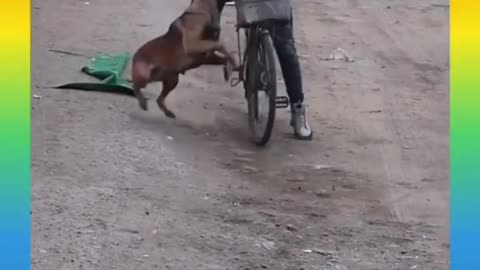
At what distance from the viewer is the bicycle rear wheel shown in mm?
6148

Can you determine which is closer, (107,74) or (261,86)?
(261,86)

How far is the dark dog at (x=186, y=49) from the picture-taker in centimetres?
630

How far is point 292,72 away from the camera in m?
6.48

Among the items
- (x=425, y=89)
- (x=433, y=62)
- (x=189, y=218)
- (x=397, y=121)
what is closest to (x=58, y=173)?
(x=189, y=218)

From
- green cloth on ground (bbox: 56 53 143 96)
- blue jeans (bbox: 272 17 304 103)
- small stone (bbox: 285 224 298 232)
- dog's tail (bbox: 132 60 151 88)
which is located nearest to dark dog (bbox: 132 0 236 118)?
dog's tail (bbox: 132 60 151 88)

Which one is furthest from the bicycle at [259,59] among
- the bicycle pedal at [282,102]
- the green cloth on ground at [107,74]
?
the green cloth on ground at [107,74]

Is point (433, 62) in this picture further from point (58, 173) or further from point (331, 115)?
point (58, 173)

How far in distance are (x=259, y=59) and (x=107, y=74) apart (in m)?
1.57

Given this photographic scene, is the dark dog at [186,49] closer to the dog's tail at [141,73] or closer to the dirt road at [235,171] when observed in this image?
the dog's tail at [141,73]

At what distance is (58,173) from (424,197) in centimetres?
206

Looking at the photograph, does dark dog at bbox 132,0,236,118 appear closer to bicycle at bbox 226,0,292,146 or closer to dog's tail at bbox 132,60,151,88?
dog's tail at bbox 132,60,151,88

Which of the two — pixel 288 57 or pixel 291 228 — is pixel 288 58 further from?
pixel 291 228

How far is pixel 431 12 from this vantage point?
1024 centimetres

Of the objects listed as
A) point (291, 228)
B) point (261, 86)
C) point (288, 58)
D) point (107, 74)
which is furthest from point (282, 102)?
point (107, 74)
